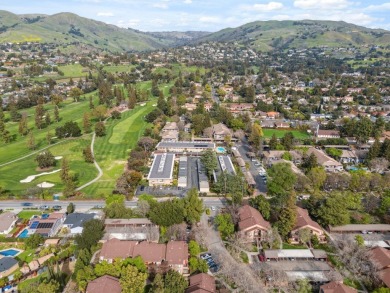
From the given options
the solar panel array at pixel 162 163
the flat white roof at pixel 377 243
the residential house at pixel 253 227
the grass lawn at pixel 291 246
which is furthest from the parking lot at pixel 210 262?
the solar panel array at pixel 162 163

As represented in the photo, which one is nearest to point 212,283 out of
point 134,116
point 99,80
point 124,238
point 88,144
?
point 124,238

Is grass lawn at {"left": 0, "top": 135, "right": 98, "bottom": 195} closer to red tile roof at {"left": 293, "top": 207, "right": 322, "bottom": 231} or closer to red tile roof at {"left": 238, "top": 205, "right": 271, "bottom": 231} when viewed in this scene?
red tile roof at {"left": 238, "top": 205, "right": 271, "bottom": 231}

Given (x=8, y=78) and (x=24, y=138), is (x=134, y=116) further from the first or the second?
(x=8, y=78)

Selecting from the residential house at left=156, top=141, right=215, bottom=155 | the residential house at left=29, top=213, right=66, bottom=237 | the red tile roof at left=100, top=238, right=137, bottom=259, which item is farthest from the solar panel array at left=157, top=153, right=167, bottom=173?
the red tile roof at left=100, top=238, right=137, bottom=259

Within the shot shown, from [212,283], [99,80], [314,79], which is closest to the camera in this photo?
[212,283]

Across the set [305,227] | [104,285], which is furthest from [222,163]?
[104,285]

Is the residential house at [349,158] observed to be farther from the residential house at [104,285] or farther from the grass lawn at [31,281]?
the grass lawn at [31,281]
